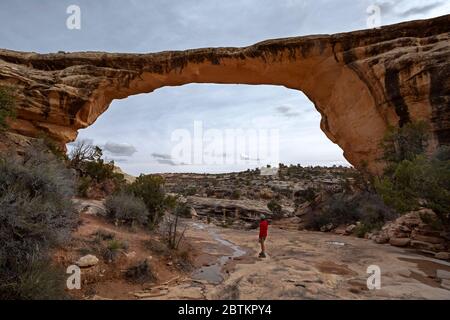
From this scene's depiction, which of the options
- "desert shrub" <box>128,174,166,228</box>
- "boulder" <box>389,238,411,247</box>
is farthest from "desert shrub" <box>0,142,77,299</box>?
"boulder" <box>389,238,411,247</box>

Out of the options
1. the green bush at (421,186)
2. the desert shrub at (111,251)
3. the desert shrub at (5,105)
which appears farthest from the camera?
the desert shrub at (5,105)

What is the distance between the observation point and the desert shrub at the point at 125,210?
25.7 ft

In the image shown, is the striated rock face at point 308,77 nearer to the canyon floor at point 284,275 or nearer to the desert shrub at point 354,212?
the desert shrub at point 354,212

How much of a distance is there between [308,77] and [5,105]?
12.3 metres

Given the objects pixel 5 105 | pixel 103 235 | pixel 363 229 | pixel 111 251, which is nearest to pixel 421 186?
pixel 363 229

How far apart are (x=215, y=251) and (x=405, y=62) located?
9226 mm

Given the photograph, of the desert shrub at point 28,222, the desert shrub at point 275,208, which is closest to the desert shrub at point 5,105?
the desert shrub at point 28,222

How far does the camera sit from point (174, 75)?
1327 cm

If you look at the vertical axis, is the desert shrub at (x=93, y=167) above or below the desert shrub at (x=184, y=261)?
above

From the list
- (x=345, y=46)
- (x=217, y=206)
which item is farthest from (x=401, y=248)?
(x=217, y=206)

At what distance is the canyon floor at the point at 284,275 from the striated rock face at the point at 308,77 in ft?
17.8

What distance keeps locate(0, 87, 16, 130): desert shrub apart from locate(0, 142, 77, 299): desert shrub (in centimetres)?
497

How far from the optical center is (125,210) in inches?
312

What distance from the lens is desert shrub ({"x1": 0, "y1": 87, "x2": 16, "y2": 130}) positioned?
30.4ft
